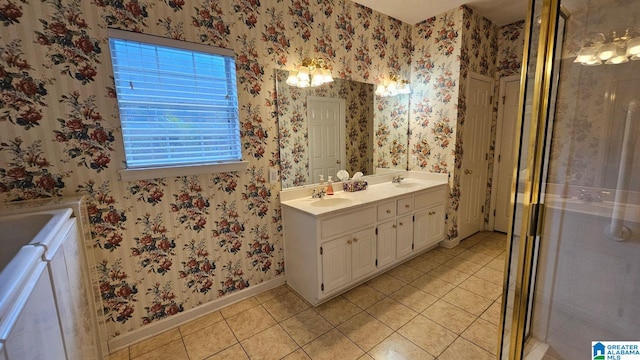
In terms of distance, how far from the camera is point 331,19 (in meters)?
2.51

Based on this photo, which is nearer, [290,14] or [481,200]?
[290,14]

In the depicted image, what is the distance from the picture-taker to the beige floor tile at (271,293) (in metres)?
2.27

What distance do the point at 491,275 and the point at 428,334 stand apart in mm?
1189

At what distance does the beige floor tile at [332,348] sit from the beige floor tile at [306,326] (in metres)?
0.05

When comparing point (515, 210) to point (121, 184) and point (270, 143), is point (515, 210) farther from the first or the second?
point (121, 184)

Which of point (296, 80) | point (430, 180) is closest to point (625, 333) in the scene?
point (430, 180)

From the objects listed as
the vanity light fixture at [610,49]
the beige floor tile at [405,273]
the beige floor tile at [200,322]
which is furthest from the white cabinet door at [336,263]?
the vanity light fixture at [610,49]

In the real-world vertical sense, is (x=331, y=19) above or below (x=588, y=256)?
above

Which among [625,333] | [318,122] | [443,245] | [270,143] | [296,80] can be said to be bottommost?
[443,245]

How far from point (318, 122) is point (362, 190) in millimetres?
873

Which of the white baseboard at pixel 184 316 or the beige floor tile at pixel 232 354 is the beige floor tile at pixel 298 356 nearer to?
the beige floor tile at pixel 232 354

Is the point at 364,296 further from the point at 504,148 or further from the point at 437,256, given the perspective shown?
the point at 504,148

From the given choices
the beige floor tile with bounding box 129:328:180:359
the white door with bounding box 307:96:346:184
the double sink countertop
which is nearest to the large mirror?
the white door with bounding box 307:96:346:184

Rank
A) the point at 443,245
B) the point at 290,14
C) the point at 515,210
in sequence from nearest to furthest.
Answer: the point at 515,210, the point at 290,14, the point at 443,245
